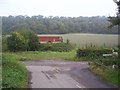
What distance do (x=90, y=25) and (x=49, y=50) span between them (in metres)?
45.5

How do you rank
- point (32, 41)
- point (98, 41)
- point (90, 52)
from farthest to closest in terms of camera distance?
1. point (98, 41)
2. point (32, 41)
3. point (90, 52)

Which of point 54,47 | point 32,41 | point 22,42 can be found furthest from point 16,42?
point 54,47

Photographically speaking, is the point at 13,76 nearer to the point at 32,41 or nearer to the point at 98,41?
the point at 32,41

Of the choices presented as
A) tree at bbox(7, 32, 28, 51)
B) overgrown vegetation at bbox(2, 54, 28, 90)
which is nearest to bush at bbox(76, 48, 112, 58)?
tree at bbox(7, 32, 28, 51)

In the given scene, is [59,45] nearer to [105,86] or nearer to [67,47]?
[67,47]

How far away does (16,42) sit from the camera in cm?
5197

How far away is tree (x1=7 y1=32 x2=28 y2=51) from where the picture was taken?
51.3 meters

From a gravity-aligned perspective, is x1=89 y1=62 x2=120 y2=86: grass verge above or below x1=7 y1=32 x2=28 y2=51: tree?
below

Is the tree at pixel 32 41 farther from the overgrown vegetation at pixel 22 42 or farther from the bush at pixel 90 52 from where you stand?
the bush at pixel 90 52

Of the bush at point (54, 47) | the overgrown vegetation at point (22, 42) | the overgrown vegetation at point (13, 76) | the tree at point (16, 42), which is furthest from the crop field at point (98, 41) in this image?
the overgrown vegetation at point (13, 76)

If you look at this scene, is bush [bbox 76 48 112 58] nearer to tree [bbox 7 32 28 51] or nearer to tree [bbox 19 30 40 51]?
tree [bbox 7 32 28 51]

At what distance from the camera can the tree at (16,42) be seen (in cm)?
5131

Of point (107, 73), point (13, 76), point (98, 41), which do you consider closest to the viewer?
point (13, 76)

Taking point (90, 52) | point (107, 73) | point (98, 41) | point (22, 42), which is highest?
point (22, 42)
